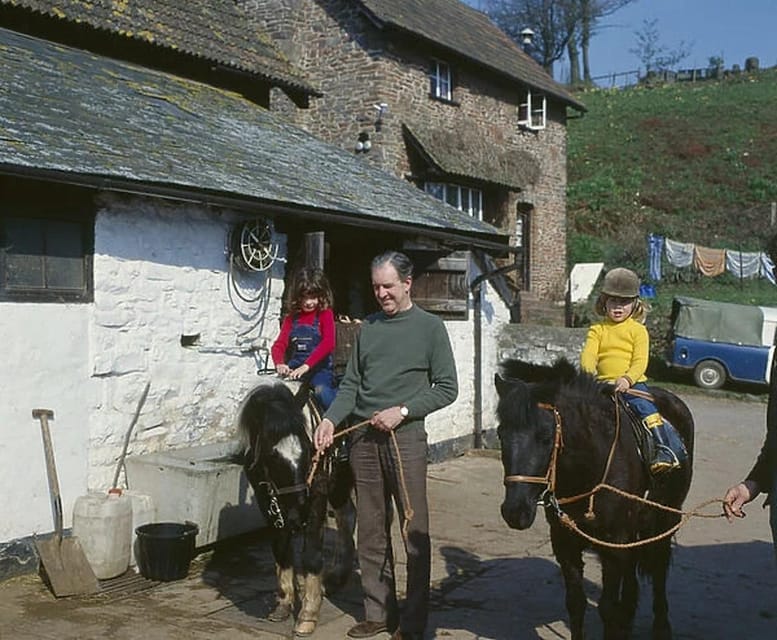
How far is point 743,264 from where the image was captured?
28312 millimetres

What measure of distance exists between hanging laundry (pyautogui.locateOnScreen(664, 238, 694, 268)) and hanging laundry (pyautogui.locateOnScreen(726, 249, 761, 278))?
1.15 metres

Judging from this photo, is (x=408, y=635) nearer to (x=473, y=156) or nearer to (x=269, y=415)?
(x=269, y=415)

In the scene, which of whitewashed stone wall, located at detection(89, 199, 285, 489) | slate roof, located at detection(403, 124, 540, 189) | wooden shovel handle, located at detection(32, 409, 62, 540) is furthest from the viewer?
slate roof, located at detection(403, 124, 540, 189)

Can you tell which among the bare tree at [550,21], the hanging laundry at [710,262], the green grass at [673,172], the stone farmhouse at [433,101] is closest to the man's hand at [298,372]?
the stone farmhouse at [433,101]

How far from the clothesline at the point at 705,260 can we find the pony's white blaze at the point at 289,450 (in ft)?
79.8

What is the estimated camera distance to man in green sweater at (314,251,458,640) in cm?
519

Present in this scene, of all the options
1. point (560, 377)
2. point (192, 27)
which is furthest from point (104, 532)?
point (192, 27)

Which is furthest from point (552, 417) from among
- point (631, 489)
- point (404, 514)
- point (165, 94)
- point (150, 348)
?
point (165, 94)

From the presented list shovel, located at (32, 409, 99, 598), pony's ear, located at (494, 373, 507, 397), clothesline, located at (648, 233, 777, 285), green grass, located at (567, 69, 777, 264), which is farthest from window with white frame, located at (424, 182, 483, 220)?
pony's ear, located at (494, 373, 507, 397)

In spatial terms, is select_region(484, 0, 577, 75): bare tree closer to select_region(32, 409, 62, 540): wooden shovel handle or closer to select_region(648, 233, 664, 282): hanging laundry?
select_region(648, 233, 664, 282): hanging laundry

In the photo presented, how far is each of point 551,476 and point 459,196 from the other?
16782 millimetres

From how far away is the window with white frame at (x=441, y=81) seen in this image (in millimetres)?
20391

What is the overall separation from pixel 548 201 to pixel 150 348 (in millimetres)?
18659

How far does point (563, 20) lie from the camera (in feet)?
172
